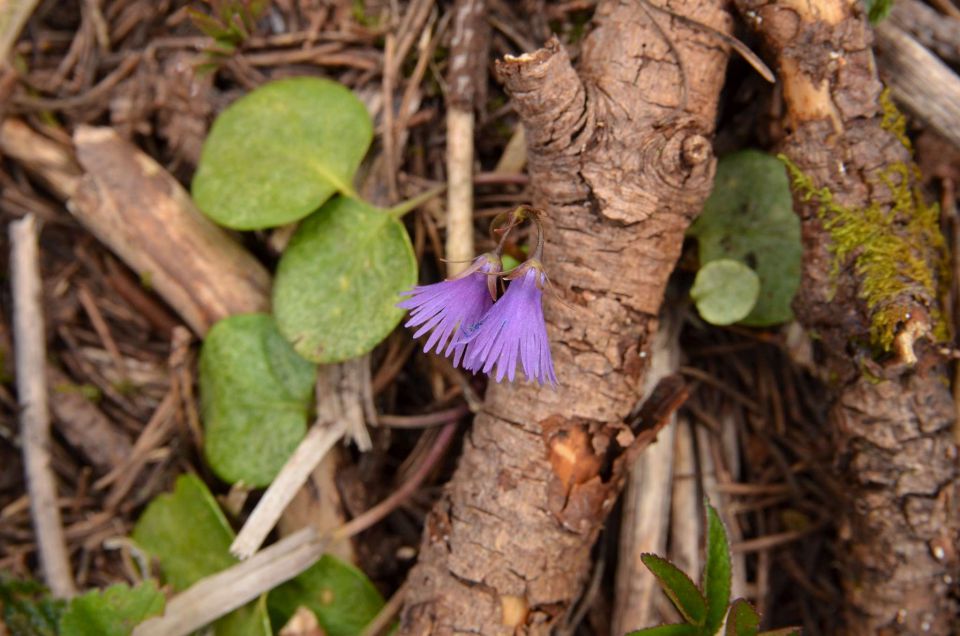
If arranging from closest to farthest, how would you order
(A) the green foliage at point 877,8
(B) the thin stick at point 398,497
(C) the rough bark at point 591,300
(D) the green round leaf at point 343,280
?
1. (C) the rough bark at point 591,300
2. (A) the green foliage at point 877,8
3. (D) the green round leaf at point 343,280
4. (B) the thin stick at point 398,497

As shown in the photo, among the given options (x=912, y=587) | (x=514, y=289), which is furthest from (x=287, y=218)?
(x=912, y=587)

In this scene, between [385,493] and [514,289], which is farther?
[385,493]

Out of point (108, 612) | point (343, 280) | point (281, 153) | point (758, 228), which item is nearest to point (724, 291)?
point (758, 228)

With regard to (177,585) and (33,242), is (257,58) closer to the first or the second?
(33,242)

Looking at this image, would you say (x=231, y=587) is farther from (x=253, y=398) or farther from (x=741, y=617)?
(x=741, y=617)

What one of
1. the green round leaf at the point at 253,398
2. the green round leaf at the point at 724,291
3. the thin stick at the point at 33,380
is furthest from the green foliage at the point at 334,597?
the green round leaf at the point at 724,291

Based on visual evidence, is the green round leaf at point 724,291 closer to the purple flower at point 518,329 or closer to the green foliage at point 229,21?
the purple flower at point 518,329
